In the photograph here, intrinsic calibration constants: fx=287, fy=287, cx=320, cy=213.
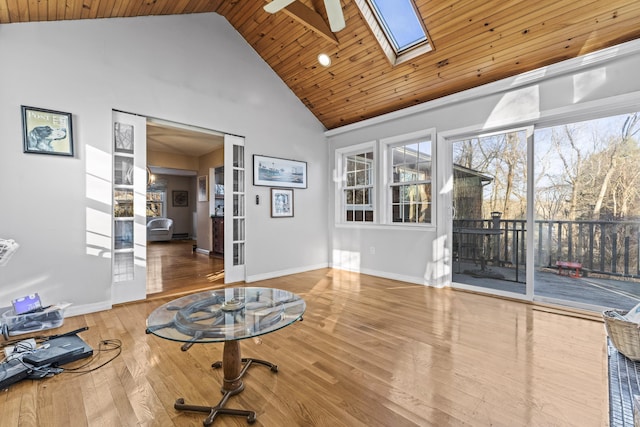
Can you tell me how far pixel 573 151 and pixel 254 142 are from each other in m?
4.15

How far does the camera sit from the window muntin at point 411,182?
430cm

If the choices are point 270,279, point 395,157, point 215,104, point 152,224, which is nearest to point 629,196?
point 395,157

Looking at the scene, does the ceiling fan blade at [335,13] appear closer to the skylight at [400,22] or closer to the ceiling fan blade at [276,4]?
the ceiling fan blade at [276,4]

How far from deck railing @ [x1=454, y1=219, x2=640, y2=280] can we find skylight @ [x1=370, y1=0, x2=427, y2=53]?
2.48 metres

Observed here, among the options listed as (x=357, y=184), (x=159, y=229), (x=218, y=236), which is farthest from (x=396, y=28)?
(x=159, y=229)

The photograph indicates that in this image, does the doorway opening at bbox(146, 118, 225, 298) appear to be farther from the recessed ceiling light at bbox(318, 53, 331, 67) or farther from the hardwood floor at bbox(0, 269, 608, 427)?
the recessed ceiling light at bbox(318, 53, 331, 67)

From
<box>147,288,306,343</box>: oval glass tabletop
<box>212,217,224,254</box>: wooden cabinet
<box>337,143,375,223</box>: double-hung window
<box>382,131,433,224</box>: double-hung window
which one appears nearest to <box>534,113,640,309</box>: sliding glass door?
<box>382,131,433,224</box>: double-hung window

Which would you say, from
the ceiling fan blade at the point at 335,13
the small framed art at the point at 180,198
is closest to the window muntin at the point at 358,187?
the ceiling fan blade at the point at 335,13

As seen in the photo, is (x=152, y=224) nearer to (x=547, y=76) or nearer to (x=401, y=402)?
(x=401, y=402)

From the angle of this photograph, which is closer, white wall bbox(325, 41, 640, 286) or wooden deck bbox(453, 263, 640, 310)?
white wall bbox(325, 41, 640, 286)

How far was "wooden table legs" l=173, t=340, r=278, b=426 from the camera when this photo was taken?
1.50m

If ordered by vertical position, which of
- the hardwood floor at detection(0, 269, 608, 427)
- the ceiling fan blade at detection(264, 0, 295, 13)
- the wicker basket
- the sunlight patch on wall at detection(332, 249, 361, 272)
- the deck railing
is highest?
the ceiling fan blade at detection(264, 0, 295, 13)

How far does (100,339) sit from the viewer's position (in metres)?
2.43

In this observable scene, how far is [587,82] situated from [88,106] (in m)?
5.25
